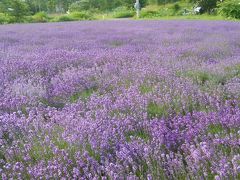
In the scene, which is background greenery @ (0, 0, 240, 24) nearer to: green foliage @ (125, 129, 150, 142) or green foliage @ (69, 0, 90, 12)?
green foliage @ (69, 0, 90, 12)

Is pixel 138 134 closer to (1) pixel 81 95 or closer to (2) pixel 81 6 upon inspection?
(1) pixel 81 95

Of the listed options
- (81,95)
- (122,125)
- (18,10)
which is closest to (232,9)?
(18,10)

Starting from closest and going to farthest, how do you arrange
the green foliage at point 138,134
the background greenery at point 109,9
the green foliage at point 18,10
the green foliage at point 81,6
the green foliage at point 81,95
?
the green foliage at point 138,134 → the green foliage at point 81,95 → the background greenery at point 109,9 → the green foliage at point 18,10 → the green foliage at point 81,6

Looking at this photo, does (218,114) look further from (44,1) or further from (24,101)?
(44,1)

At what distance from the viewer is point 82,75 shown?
442 centimetres

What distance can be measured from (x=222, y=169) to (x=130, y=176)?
1.52 feet

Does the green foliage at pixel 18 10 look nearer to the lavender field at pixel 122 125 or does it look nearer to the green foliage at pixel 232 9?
the green foliage at pixel 232 9

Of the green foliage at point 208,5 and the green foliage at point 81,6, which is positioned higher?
the green foliage at point 208,5

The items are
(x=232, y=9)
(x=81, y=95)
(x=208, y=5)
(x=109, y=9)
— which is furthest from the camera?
(x=109, y=9)

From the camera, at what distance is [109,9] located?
4650 centimetres

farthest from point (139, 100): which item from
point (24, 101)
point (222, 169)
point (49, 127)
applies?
point (222, 169)

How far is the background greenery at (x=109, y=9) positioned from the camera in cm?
2312

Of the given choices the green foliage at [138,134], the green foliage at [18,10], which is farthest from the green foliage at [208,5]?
the green foliage at [138,134]

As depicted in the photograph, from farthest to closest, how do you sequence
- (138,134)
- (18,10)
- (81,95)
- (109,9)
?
(109,9) → (18,10) → (81,95) → (138,134)
